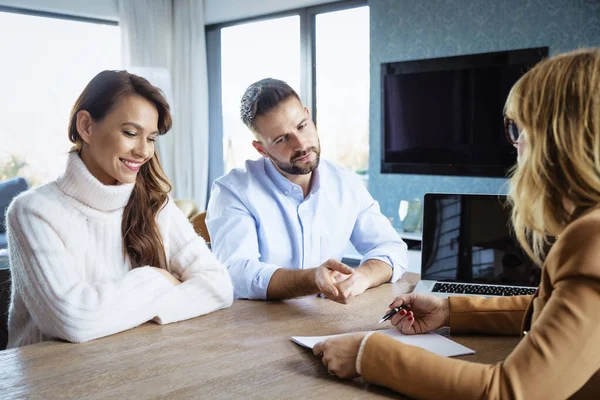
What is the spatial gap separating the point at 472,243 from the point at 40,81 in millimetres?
5075

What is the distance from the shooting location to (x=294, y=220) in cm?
225

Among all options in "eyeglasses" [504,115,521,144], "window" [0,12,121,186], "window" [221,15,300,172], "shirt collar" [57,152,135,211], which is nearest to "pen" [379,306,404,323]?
"eyeglasses" [504,115,521,144]

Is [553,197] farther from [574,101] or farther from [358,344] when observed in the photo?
[358,344]

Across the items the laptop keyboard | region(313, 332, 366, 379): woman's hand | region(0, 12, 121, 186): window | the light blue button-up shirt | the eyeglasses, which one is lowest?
the laptop keyboard

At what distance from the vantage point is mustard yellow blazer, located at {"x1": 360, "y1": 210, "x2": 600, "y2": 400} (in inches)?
35.4

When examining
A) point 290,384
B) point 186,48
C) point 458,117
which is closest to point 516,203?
point 290,384

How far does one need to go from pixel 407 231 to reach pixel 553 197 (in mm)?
3925

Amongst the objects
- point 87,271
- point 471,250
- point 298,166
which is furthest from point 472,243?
point 87,271

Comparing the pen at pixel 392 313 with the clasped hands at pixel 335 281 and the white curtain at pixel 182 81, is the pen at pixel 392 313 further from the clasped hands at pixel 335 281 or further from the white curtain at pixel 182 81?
the white curtain at pixel 182 81

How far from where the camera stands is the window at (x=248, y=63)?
606cm

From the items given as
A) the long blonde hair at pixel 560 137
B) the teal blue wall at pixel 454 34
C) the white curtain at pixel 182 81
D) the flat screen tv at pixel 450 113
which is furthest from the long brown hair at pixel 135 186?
the white curtain at pixel 182 81

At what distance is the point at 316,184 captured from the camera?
231 cm

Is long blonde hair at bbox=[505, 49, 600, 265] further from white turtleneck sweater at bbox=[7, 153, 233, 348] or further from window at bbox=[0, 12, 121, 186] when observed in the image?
window at bbox=[0, 12, 121, 186]

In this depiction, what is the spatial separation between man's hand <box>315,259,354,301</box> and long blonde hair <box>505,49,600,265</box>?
29.3 inches
